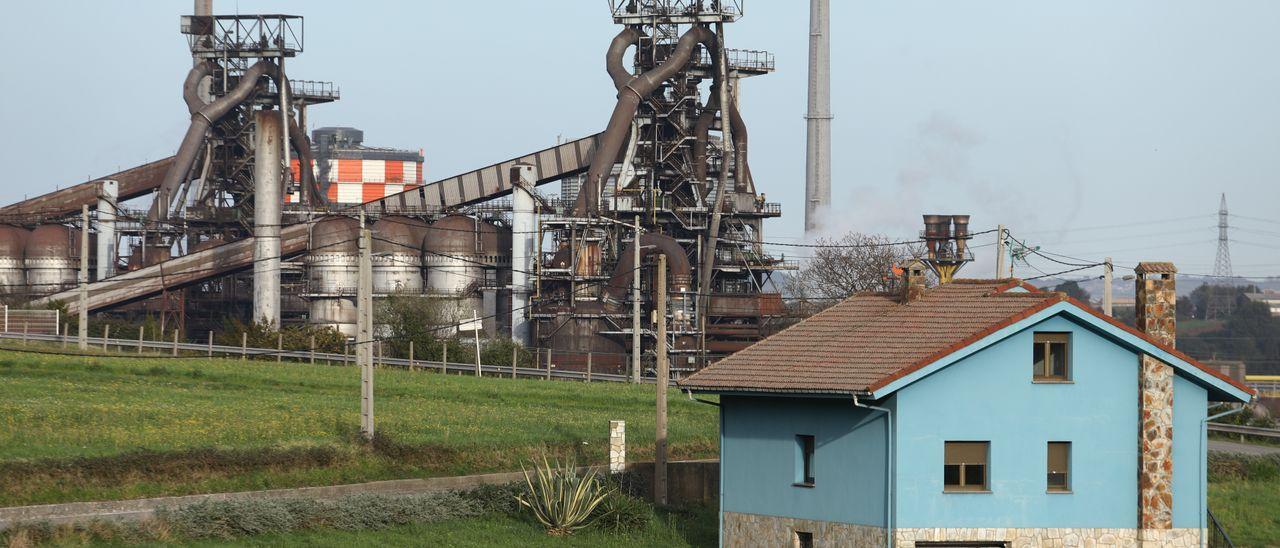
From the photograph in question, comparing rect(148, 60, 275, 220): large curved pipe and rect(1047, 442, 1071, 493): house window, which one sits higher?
rect(148, 60, 275, 220): large curved pipe

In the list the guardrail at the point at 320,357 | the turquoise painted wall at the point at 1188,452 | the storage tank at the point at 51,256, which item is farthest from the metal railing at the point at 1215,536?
the storage tank at the point at 51,256

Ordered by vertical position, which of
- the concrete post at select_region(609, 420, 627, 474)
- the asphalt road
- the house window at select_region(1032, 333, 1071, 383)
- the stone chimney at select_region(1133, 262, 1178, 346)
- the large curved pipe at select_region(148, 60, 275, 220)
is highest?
the large curved pipe at select_region(148, 60, 275, 220)

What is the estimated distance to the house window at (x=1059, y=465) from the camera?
26594mm

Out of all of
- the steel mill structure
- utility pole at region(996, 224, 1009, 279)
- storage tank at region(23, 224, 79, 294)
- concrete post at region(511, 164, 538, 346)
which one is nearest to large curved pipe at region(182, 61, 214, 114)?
the steel mill structure

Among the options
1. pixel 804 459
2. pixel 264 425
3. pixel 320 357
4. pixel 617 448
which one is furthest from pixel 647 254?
pixel 804 459

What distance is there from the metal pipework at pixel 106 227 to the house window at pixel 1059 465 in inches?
2693

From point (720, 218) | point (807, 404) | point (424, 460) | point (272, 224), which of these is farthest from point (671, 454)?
point (272, 224)

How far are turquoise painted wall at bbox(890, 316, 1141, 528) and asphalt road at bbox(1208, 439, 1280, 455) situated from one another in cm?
2121

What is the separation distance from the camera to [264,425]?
132ft

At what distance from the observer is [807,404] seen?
27.5 m

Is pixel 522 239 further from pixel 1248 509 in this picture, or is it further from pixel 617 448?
pixel 1248 509

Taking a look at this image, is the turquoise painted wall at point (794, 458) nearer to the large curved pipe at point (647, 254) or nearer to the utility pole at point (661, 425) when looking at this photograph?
the utility pole at point (661, 425)

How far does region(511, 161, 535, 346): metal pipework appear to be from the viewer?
263ft

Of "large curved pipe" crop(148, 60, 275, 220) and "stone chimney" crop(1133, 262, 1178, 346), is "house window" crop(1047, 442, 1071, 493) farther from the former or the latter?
"large curved pipe" crop(148, 60, 275, 220)
